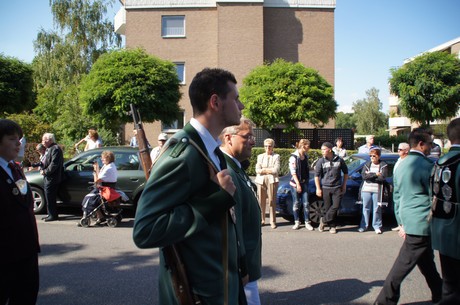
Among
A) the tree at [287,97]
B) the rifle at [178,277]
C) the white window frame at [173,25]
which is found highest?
the white window frame at [173,25]

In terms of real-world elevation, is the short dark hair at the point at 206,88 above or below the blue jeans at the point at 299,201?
above

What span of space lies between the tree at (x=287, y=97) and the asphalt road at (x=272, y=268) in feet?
37.5

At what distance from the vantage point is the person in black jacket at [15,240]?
3041 mm

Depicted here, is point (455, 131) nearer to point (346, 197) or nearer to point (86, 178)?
point (346, 197)

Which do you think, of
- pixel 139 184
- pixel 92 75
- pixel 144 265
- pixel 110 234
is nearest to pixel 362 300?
pixel 144 265

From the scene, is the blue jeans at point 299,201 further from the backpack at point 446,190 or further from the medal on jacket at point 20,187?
the medal on jacket at point 20,187

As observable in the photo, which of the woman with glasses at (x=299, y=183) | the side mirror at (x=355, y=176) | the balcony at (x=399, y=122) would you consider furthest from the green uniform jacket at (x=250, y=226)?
the balcony at (x=399, y=122)

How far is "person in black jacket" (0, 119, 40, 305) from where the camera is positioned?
304 cm

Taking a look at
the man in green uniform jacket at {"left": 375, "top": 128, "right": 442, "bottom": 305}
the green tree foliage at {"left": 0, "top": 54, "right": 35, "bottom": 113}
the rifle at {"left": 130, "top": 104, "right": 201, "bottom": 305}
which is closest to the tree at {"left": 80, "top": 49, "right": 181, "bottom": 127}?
the green tree foliage at {"left": 0, "top": 54, "right": 35, "bottom": 113}

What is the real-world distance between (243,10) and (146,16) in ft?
22.1

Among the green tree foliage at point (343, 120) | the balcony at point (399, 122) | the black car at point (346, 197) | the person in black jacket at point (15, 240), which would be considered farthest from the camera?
the green tree foliage at point (343, 120)

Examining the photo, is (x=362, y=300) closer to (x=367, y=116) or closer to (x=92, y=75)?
(x=92, y=75)

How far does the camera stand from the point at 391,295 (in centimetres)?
421

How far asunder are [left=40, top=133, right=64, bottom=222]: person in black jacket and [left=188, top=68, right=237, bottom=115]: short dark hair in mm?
8119
